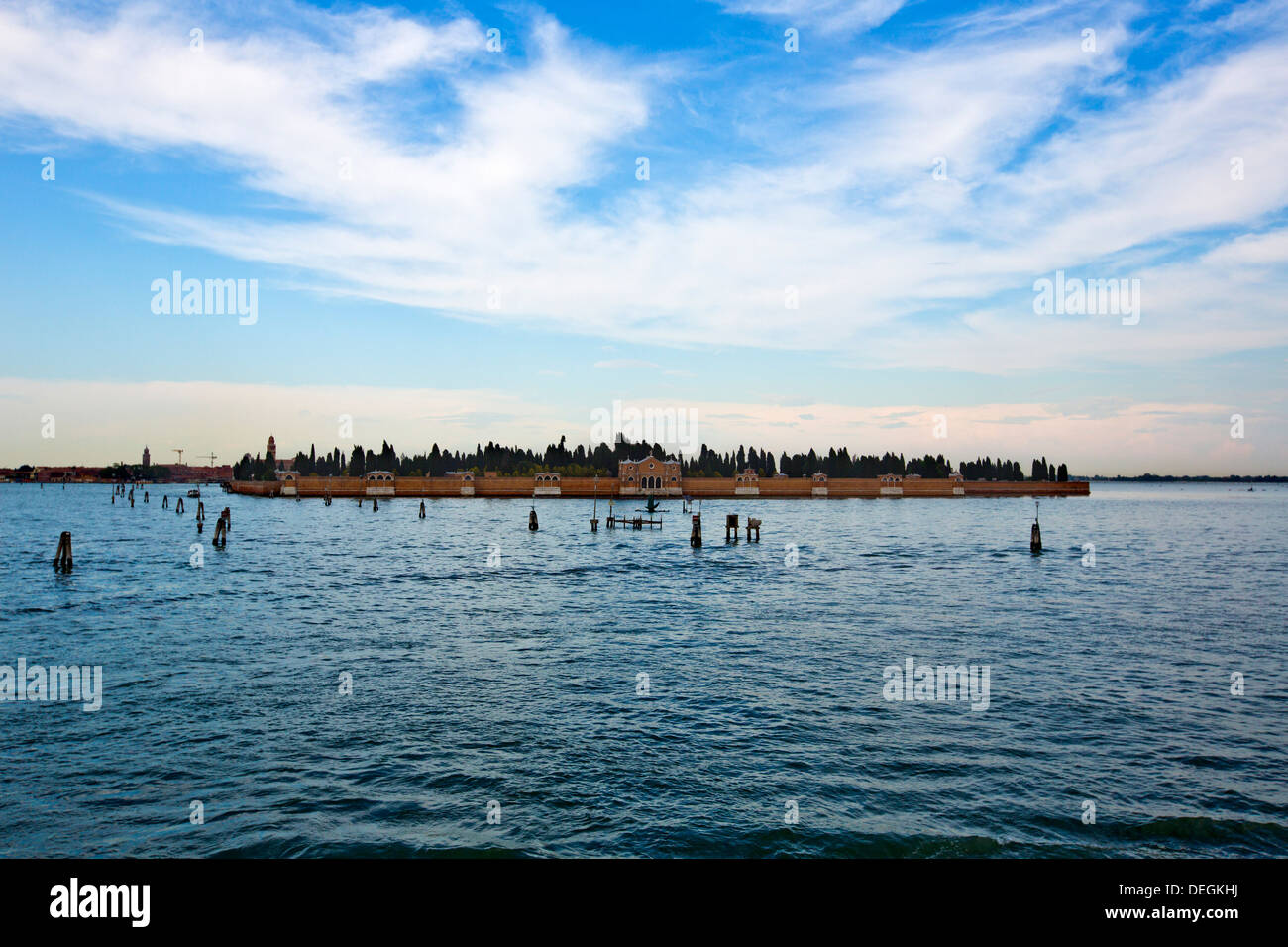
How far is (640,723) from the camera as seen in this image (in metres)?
17.4

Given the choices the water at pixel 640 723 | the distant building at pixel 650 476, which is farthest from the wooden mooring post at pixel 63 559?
the distant building at pixel 650 476

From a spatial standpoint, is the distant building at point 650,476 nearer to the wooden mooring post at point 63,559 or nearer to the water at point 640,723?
the wooden mooring post at point 63,559

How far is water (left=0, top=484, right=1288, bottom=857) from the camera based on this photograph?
480 inches

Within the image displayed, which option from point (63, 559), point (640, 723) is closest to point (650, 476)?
point (63, 559)

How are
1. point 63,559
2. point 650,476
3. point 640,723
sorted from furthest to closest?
point 650,476, point 63,559, point 640,723

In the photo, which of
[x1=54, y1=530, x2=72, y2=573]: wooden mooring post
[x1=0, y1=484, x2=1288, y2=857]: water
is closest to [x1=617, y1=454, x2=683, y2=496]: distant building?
[x1=54, y1=530, x2=72, y2=573]: wooden mooring post

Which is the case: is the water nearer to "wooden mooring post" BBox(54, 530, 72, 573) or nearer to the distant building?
"wooden mooring post" BBox(54, 530, 72, 573)

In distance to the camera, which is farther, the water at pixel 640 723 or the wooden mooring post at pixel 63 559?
the wooden mooring post at pixel 63 559

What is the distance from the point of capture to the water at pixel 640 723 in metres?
12.2


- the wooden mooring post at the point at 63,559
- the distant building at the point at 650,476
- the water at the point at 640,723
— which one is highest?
the distant building at the point at 650,476

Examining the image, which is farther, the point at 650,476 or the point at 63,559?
the point at 650,476

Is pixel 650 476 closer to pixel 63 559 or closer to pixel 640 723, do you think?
pixel 63 559
